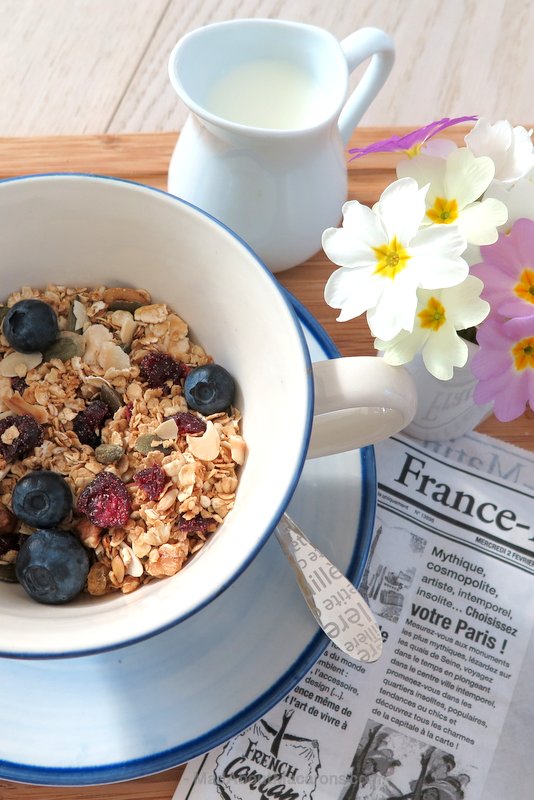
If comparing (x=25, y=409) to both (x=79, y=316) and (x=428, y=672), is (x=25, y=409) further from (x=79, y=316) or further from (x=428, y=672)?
(x=428, y=672)

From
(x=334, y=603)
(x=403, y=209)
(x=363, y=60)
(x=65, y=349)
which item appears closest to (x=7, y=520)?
(x=65, y=349)

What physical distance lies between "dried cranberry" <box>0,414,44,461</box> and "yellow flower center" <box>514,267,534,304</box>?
1.28 ft

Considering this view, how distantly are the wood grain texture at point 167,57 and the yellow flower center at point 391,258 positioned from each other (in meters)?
0.50

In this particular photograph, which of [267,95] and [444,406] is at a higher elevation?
[267,95]

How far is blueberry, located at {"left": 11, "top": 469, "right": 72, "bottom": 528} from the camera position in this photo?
0.58 m

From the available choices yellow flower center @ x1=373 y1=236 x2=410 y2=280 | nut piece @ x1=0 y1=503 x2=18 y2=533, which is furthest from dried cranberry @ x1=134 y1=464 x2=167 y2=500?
yellow flower center @ x1=373 y1=236 x2=410 y2=280

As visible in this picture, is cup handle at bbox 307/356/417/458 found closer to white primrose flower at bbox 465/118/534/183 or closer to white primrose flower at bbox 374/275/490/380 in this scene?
white primrose flower at bbox 374/275/490/380

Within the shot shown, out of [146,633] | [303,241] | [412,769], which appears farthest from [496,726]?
[303,241]

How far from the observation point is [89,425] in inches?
25.3

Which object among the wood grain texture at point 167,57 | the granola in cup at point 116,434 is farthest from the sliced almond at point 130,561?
the wood grain texture at point 167,57

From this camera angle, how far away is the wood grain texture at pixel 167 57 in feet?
3.17

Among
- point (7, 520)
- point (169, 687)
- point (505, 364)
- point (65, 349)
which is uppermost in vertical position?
point (505, 364)

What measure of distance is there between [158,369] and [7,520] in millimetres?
172

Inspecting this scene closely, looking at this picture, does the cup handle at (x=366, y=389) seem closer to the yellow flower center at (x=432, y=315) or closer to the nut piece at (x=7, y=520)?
the yellow flower center at (x=432, y=315)
